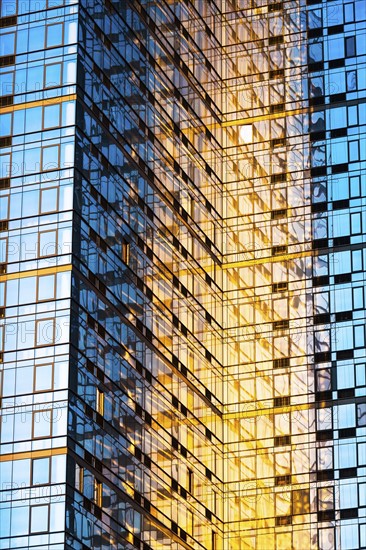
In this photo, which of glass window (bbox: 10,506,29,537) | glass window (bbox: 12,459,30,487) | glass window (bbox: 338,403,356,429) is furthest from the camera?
glass window (bbox: 338,403,356,429)

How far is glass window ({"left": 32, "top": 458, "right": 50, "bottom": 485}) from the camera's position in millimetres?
91938

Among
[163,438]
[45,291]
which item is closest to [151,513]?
A: [163,438]

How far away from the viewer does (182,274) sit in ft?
389

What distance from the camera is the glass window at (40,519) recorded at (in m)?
90.8

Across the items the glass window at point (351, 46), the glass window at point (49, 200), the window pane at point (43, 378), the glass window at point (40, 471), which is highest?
the glass window at point (351, 46)

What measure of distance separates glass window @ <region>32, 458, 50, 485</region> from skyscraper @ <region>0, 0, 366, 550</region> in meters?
0.14

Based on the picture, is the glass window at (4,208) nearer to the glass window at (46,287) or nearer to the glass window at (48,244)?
the glass window at (48,244)

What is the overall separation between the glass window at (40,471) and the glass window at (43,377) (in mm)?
4361

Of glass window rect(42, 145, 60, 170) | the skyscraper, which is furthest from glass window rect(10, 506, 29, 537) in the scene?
glass window rect(42, 145, 60, 170)

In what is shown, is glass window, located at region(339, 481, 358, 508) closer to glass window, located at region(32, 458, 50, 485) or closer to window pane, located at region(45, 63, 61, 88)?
glass window, located at region(32, 458, 50, 485)

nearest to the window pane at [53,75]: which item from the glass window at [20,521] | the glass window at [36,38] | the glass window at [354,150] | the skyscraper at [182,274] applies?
the skyscraper at [182,274]

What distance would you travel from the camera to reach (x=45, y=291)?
3821 inches

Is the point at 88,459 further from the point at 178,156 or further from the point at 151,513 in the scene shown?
the point at 178,156

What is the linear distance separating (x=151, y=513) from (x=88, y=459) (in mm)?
11640
